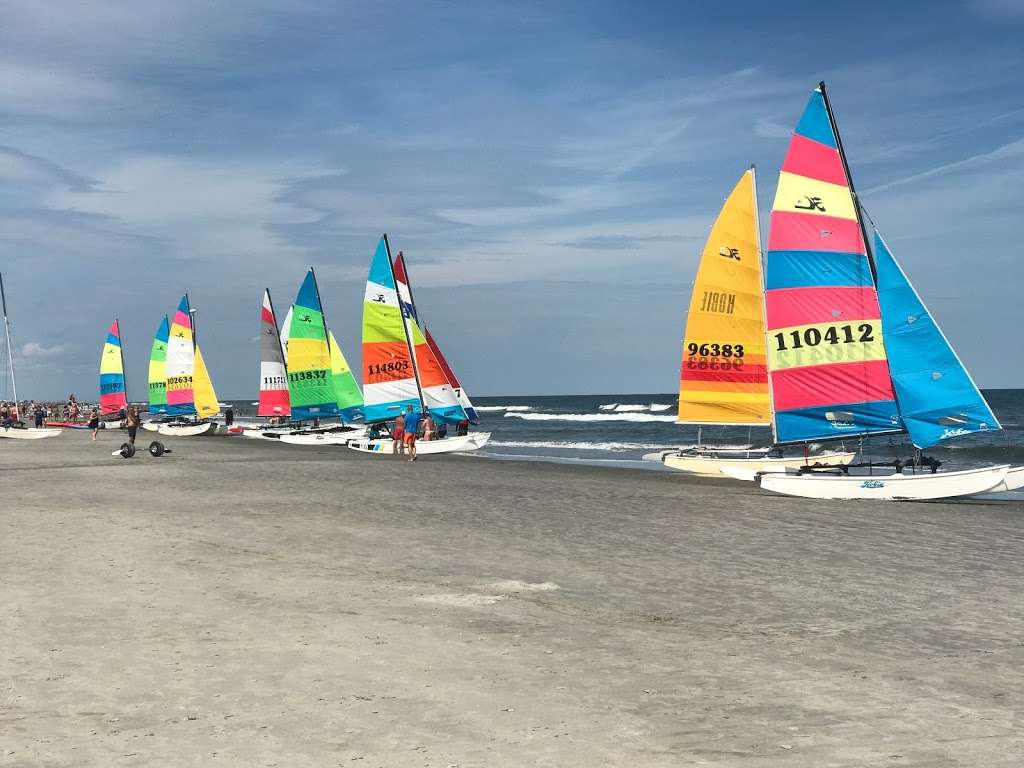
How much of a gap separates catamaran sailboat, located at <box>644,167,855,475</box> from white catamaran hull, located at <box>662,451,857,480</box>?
1.1 inches

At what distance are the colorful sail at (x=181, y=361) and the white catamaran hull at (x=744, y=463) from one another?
36029 millimetres

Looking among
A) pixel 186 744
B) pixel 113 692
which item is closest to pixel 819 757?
pixel 186 744

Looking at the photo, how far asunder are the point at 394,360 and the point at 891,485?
2166 centimetres

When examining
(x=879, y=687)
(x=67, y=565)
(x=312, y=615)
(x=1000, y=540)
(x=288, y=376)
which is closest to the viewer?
(x=879, y=687)

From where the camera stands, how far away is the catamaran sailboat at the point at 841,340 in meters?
19.7

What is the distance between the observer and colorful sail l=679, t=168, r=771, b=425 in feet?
88.4

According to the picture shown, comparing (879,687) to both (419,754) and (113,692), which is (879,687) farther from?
(113,692)

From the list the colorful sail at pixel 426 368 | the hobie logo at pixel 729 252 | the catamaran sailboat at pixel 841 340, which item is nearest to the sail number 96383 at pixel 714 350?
the hobie logo at pixel 729 252

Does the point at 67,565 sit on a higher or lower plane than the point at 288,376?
lower

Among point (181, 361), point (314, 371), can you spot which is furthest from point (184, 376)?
point (314, 371)

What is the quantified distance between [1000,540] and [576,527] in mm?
6472

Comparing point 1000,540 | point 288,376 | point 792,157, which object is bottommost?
point 1000,540

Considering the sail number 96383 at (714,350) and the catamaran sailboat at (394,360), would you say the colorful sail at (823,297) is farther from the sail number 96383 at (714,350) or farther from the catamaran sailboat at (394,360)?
the catamaran sailboat at (394,360)

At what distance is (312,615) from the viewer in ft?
30.0
